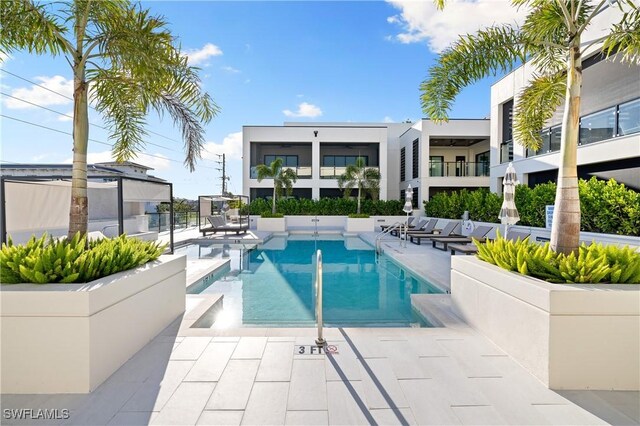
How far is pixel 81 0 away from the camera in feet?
14.1

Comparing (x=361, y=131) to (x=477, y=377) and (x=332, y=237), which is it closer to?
(x=332, y=237)

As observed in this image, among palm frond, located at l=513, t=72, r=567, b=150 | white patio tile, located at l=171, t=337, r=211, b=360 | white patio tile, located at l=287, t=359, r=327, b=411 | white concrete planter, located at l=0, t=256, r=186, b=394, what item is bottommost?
white patio tile, located at l=287, t=359, r=327, b=411

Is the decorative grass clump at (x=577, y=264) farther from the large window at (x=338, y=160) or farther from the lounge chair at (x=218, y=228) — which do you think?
the large window at (x=338, y=160)

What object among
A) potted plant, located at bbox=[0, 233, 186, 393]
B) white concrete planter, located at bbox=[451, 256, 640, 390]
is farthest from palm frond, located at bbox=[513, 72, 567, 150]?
potted plant, located at bbox=[0, 233, 186, 393]

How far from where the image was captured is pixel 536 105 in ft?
19.4

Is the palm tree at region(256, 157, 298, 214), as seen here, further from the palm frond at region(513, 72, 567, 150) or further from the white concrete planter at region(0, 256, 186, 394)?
the white concrete planter at region(0, 256, 186, 394)

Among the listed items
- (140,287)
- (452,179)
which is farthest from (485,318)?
(452,179)

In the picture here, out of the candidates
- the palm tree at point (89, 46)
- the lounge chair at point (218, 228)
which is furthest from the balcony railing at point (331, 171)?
the palm tree at point (89, 46)

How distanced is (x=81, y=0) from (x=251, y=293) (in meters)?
5.75

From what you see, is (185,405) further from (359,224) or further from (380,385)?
(359,224)

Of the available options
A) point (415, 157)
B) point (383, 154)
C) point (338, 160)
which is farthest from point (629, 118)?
point (338, 160)

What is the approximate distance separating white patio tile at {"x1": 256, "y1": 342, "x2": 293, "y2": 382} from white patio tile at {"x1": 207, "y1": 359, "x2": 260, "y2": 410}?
0.09 meters

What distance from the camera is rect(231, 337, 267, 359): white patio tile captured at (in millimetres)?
3484

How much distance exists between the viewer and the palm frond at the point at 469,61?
472 centimetres
